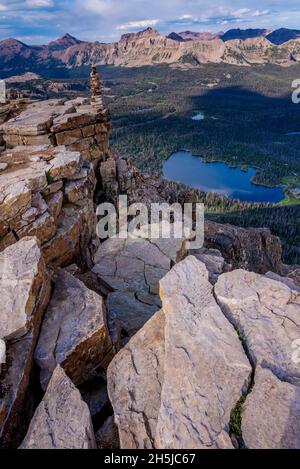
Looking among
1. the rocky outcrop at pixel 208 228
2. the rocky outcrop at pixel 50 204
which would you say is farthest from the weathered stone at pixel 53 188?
the rocky outcrop at pixel 208 228

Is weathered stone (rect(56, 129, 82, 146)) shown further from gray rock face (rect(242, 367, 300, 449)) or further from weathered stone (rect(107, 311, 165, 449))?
gray rock face (rect(242, 367, 300, 449))

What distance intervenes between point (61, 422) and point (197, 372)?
273cm

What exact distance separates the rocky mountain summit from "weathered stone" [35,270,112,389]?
0.09 feet

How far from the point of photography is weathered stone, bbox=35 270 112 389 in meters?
8.33

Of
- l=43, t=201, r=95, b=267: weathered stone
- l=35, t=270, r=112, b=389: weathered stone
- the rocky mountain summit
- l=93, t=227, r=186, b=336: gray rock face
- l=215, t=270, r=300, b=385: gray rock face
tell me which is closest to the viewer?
the rocky mountain summit

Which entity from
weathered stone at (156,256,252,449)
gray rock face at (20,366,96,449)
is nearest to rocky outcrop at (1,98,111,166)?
weathered stone at (156,256,252,449)

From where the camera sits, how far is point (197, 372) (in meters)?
7.05

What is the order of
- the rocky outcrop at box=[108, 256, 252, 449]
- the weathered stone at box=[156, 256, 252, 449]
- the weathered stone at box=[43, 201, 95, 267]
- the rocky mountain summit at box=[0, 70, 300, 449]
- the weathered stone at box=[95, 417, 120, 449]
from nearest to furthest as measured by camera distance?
the weathered stone at box=[156, 256, 252, 449], the rocky outcrop at box=[108, 256, 252, 449], the rocky mountain summit at box=[0, 70, 300, 449], the weathered stone at box=[95, 417, 120, 449], the weathered stone at box=[43, 201, 95, 267]

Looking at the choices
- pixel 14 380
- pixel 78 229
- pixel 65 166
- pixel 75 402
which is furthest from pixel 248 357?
pixel 65 166

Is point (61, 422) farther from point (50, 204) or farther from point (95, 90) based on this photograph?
point (95, 90)

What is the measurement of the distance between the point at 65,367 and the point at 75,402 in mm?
1396

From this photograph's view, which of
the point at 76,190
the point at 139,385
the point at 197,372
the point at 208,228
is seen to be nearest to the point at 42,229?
the point at 76,190
